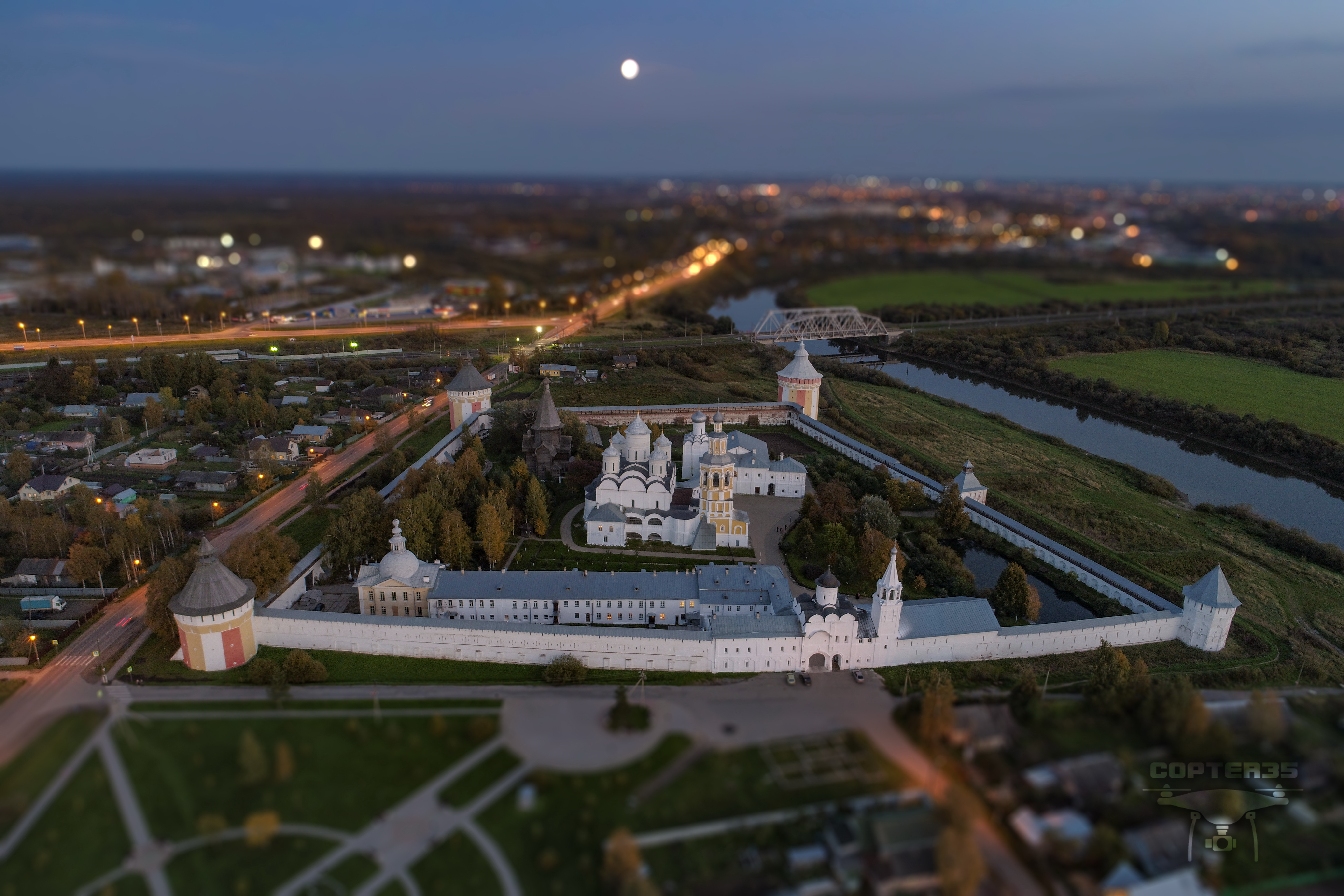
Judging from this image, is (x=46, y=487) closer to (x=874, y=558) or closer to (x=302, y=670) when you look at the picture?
(x=302, y=670)

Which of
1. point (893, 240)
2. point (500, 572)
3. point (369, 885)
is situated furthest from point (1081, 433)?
point (893, 240)

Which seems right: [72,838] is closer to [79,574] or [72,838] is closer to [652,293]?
[79,574]

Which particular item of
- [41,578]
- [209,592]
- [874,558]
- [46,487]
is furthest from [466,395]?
[874,558]

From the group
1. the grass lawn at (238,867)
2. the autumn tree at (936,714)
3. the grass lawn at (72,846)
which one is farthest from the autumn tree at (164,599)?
the autumn tree at (936,714)

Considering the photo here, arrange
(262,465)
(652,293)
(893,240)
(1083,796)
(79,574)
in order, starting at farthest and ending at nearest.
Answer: (893,240)
(652,293)
(262,465)
(79,574)
(1083,796)

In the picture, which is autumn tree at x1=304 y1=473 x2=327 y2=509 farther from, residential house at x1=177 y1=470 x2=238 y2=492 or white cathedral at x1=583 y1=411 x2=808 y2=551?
white cathedral at x1=583 y1=411 x2=808 y2=551

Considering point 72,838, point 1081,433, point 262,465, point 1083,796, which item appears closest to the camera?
point 1083,796

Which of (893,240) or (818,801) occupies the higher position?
(893,240)
